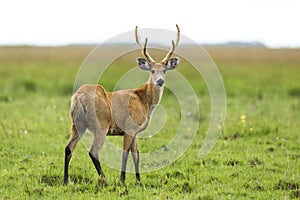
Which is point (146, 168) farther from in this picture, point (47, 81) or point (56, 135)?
point (47, 81)

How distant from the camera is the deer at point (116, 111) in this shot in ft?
24.6

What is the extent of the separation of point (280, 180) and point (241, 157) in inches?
59.0

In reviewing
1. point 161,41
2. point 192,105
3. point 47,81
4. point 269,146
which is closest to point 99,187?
point 161,41

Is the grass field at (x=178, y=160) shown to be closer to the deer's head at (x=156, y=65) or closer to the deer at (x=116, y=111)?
the deer at (x=116, y=111)

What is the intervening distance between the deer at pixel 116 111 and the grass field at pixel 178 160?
55cm

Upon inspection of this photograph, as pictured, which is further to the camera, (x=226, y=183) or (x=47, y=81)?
(x=47, y=81)

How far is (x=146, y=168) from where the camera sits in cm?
859

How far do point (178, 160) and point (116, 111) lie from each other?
177cm

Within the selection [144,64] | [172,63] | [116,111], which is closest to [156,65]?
[144,64]

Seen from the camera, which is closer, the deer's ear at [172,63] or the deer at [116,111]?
the deer at [116,111]

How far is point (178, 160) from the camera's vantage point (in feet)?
29.7

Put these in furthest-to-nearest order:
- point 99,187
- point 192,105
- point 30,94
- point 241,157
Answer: point 30,94, point 192,105, point 241,157, point 99,187

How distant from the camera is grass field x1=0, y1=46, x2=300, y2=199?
7.27 m

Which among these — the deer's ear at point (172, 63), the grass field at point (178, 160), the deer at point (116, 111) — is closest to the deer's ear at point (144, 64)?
the deer at point (116, 111)
